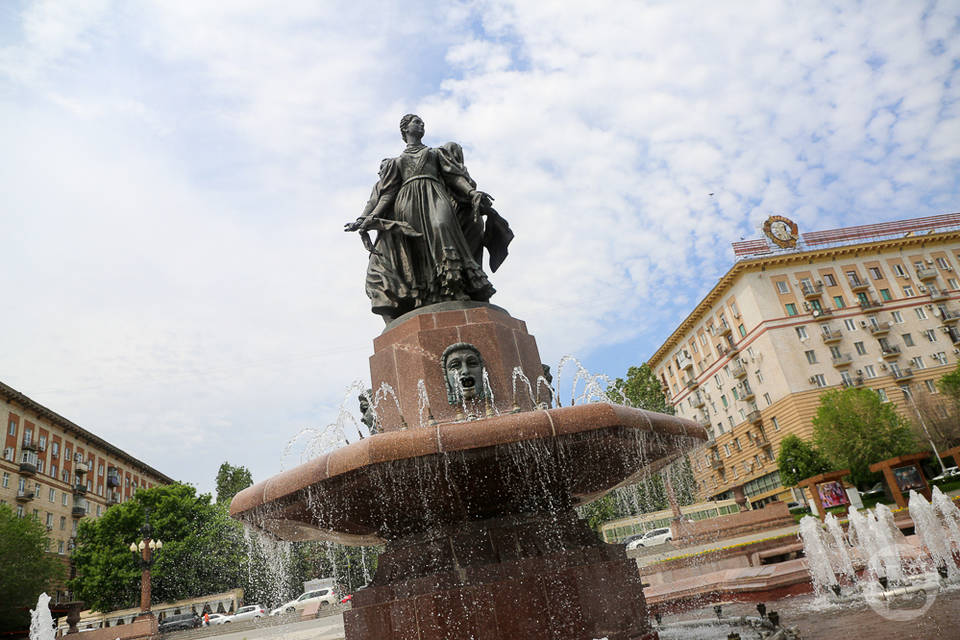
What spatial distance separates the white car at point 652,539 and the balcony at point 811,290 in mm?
24990

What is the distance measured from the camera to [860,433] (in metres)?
33.9

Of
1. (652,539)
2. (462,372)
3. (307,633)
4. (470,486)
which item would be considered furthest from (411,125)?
(652,539)

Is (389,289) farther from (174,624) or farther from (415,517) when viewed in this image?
(174,624)

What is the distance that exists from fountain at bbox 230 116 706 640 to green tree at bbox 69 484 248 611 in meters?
37.2

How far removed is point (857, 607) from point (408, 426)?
4.58 meters

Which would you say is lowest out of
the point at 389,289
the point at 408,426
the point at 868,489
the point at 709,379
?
the point at 868,489

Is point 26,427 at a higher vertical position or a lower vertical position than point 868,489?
higher

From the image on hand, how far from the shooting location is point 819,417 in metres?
35.9

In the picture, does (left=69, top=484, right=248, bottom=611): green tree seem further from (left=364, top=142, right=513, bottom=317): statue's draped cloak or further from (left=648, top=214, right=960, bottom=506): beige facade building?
(left=364, top=142, right=513, bottom=317): statue's draped cloak

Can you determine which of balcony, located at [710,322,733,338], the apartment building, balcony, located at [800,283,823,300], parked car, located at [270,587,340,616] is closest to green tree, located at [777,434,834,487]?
balcony, located at [710,322,733,338]

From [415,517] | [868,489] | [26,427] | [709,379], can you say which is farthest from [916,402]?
[26,427]

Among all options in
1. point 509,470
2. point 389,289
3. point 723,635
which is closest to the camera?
point 509,470

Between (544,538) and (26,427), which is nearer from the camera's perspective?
(544,538)

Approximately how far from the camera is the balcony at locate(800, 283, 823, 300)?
151 ft
